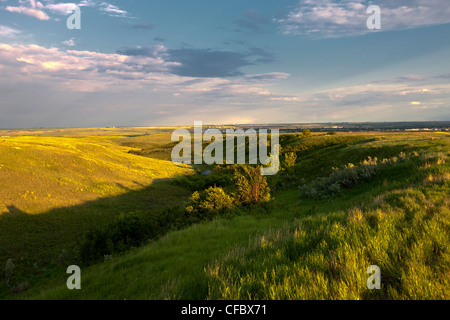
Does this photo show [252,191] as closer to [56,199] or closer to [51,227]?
[51,227]

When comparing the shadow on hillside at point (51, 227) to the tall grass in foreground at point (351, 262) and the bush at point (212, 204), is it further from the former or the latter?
the tall grass in foreground at point (351, 262)

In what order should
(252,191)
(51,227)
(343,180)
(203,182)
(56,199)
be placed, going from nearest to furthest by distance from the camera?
(343,180)
(252,191)
(51,227)
(56,199)
(203,182)

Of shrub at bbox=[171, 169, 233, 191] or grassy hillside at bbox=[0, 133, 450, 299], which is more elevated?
grassy hillside at bbox=[0, 133, 450, 299]

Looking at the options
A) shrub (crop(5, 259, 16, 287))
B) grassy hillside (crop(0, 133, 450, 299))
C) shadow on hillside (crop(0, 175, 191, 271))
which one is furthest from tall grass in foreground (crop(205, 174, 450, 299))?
shrub (crop(5, 259, 16, 287))

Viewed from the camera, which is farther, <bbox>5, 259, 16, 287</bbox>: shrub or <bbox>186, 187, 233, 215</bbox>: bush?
<bbox>186, 187, 233, 215</bbox>: bush

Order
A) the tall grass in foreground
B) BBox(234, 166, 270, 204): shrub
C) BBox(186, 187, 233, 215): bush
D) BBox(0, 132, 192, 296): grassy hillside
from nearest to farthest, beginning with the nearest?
the tall grass in foreground < BBox(186, 187, 233, 215): bush < BBox(234, 166, 270, 204): shrub < BBox(0, 132, 192, 296): grassy hillside

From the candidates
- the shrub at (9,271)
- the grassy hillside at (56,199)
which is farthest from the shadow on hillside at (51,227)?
the shrub at (9,271)

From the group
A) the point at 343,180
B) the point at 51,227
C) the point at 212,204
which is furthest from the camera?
the point at 51,227

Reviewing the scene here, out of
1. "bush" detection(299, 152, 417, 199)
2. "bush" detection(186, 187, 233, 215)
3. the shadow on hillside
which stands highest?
"bush" detection(299, 152, 417, 199)

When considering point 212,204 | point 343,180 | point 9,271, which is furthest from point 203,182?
point 9,271

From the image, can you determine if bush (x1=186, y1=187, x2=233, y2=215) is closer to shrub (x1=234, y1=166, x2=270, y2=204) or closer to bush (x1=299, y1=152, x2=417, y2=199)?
shrub (x1=234, y1=166, x2=270, y2=204)

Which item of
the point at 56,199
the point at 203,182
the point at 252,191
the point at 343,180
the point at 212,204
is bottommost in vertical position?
the point at 203,182

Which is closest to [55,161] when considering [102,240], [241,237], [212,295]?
[102,240]

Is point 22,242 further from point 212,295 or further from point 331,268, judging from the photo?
point 331,268
